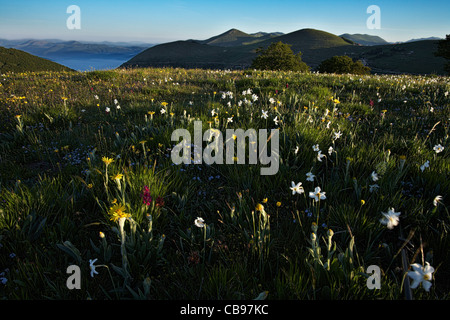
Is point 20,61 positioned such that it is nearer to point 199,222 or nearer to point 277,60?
point 277,60

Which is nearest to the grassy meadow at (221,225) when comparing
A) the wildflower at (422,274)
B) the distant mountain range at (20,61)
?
the wildflower at (422,274)

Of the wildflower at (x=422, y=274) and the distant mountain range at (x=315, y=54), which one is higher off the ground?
the distant mountain range at (x=315, y=54)

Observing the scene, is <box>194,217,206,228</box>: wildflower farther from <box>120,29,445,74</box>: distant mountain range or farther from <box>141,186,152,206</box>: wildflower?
<box>120,29,445,74</box>: distant mountain range

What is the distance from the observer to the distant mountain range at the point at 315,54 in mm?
95500

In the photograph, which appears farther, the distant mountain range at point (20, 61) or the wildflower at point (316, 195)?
the distant mountain range at point (20, 61)

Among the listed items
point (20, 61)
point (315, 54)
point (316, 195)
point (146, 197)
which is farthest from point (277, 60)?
point (315, 54)

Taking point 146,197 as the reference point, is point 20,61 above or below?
above

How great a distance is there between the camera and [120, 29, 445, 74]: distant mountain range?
95.5m

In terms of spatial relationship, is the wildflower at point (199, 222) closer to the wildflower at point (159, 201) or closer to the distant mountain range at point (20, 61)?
the wildflower at point (159, 201)

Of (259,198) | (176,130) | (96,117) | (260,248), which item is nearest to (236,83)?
(96,117)

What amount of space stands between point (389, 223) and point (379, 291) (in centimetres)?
44

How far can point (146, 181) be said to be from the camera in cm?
249

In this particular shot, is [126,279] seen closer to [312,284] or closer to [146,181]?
[146,181]

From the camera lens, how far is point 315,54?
131m
